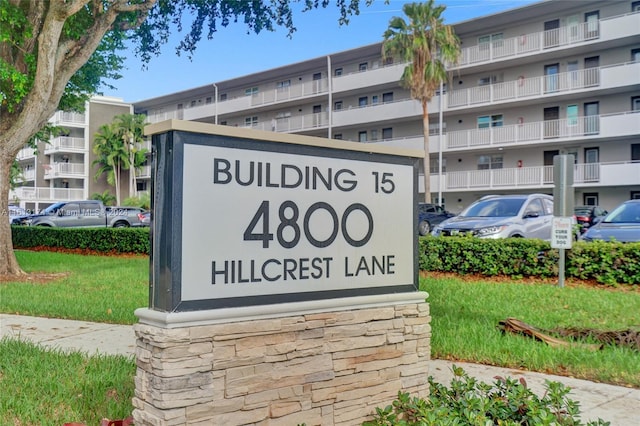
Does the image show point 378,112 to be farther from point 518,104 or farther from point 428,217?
point 428,217

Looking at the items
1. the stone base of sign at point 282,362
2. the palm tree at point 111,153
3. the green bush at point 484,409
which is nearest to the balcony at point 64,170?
the palm tree at point 111,153

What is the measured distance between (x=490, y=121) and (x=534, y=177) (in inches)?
193

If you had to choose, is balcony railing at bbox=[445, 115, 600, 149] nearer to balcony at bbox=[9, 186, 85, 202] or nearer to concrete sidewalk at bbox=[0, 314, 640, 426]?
concrete sidewalk at bbox=[0, 314, 640, 426]

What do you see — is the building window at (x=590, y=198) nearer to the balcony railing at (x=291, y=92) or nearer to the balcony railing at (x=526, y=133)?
the balcony railing at (x=526, y=133)

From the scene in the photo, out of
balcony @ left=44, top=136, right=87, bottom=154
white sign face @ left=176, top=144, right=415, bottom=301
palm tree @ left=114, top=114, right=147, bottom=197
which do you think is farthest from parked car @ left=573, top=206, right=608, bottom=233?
balcony @ left=44, top=136, right=87, bottom=154

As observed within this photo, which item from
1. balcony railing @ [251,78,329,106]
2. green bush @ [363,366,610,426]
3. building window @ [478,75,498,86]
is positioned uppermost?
balcony railing @ [251,78,329,106]

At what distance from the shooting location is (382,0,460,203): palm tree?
2950 cm

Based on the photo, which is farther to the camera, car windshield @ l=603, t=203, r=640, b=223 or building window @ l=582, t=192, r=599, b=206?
building window @ l=582, t=192, r=599, b=206

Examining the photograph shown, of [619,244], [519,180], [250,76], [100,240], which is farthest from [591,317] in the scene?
[250,76]

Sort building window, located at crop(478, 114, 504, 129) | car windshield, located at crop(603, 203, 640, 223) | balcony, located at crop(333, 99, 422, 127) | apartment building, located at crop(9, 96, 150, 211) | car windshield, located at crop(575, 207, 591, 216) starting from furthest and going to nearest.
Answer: apartment building, located at crop(9, 96, 150, 211), balcony, located at crop(333, 99, 422, 127), building window, located at crop(478, 114, 504, 129), car windshield, located at crop(575, 207, 591, 216), car windshield, located at crop(603, 203, 640, 223)

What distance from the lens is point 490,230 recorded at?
1182cm

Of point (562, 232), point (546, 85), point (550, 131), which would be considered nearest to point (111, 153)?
point (546, 85)

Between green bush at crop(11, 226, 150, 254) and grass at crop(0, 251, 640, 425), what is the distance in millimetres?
6452

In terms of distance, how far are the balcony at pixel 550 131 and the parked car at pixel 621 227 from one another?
16.9 metres
